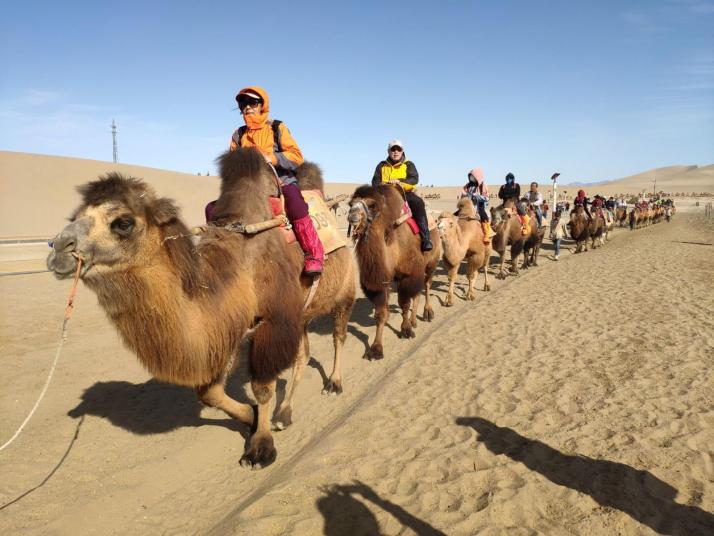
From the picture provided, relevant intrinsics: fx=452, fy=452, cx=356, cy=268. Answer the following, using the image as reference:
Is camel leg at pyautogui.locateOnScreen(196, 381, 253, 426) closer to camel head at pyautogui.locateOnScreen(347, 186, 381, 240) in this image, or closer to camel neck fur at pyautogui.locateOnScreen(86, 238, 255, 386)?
camel neck fur at pyautogui.locateOnScreen(86, 238, 255, 386)

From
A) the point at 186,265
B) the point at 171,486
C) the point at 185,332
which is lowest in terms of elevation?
the point at 171,486

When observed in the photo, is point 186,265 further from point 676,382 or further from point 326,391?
point 676,382

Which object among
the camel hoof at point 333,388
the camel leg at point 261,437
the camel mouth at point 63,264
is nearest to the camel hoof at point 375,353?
the camel hoof at point 333,388

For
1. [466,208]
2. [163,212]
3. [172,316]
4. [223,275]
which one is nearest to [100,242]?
[163,212]

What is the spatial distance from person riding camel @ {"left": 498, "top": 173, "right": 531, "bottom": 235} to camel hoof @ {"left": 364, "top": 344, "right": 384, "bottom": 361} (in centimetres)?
899

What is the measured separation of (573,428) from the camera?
447 centimetres

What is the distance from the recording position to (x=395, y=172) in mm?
8039

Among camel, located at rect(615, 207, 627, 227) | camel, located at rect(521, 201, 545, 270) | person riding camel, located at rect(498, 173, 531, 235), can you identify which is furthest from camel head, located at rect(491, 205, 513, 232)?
camel, located at rect(615, 207, 627, 227)

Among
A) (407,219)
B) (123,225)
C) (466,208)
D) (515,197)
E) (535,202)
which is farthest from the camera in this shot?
(535,202)

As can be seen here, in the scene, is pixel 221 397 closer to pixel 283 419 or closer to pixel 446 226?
pixel 283 419

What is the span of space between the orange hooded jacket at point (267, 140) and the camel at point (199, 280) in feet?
1.19

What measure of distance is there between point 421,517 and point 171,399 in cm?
364

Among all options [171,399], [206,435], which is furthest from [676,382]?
[171,399]

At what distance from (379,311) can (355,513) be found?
405cm
